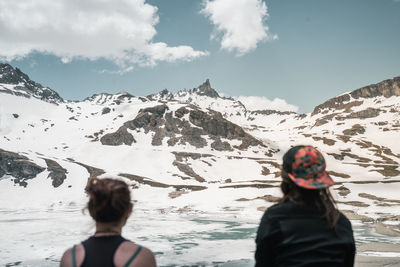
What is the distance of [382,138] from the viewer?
173500mm

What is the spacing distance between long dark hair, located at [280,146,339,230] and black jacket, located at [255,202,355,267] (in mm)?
60

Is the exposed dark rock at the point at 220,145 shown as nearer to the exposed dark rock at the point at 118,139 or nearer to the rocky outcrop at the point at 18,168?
the exposed dark rock at the point at 118,139

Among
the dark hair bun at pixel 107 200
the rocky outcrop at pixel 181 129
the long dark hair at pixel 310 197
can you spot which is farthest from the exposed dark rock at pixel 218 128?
the dark hair bun at pixel 107 200

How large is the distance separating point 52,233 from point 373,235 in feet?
84.1

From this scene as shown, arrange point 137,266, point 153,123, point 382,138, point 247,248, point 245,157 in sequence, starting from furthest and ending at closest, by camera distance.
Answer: point 382,138 → point 153,123 → point 245,157 → point 247,248 → point 137,266

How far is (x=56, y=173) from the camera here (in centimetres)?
8412

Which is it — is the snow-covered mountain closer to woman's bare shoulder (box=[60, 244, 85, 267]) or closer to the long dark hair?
the long dark hair

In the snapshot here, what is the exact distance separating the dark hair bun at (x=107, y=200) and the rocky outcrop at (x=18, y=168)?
87814 mm

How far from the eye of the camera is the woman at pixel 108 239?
2.74 metres

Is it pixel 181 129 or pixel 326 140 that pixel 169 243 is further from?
pixel 326 140

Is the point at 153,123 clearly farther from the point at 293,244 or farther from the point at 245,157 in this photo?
the point at 293,244

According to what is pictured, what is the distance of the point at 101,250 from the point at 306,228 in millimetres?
1925

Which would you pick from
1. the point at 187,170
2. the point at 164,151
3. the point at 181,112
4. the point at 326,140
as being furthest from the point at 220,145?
the point at 326,140

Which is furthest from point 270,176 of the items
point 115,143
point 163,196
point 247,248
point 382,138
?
point 382,138
